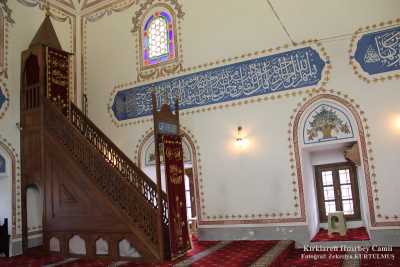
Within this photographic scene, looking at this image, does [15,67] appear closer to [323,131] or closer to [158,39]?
[158,39]

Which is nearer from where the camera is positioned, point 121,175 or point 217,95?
point 121,175

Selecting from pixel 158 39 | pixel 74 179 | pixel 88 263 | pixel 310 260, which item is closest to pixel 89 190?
pixel 74 179

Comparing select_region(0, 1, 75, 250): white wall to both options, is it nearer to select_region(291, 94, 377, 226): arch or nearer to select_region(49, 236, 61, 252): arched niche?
select_region(49, 236, 61, 252): arched niche

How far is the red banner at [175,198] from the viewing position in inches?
184

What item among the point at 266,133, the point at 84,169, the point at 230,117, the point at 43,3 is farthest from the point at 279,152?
the point at 43,3

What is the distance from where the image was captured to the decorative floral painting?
5.30 m

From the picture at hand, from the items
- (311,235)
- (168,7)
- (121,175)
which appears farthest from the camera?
(168,7)

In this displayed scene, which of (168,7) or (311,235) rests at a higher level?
(168,7)

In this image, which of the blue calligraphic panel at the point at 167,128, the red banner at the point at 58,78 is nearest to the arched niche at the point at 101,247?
the blue calligraphic panel at the point at 167,128

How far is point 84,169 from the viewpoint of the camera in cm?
532

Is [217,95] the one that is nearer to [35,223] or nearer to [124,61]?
[124,61]

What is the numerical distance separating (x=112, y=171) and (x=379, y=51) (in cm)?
391

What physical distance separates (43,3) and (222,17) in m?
3.35

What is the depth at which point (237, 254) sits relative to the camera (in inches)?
188
